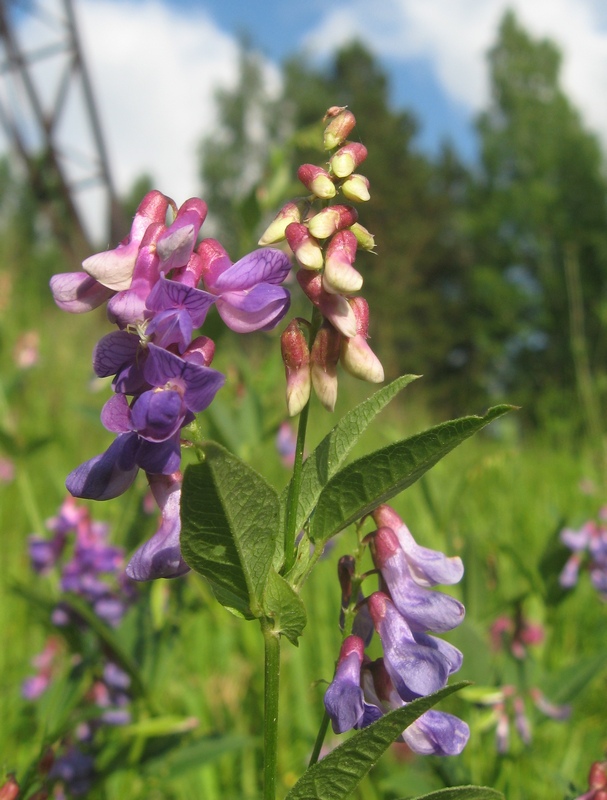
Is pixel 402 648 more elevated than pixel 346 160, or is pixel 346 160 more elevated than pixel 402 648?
pixel 346 160

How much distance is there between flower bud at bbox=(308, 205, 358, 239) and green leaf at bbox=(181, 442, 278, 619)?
235 millimetres

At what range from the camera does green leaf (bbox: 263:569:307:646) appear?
0.71 m

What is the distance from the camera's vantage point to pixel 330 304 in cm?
73

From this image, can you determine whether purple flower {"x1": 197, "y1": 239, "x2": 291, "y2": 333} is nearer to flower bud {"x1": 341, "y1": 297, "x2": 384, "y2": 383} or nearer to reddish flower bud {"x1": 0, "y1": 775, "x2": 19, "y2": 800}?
flower bud {"x1": 341, "y1": 297, "x2": 384, "y2": 383}

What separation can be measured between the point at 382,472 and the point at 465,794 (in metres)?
0.28

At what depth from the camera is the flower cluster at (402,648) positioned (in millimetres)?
708

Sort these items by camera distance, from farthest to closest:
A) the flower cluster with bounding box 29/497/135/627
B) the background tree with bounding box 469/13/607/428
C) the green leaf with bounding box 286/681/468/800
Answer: the background tree with bounding box 469/13/607/428 → the flower cluster with bounding box 29/497/135/627 → the green leaf with bounding box 286/681/468/800

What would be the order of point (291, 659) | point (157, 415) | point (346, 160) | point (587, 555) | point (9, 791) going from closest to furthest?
point (157, 415)
point (346, 160)
point (9, 791)
point (587, 555)
point (291, 659)

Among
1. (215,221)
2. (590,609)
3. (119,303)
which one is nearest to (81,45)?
(590,609)

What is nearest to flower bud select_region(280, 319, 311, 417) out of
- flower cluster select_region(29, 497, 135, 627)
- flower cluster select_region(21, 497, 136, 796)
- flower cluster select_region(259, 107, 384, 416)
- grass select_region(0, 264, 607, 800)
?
flower cluster select_region(259, 107, 384, 416)

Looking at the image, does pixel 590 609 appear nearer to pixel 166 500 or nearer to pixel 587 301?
pixel 166 500

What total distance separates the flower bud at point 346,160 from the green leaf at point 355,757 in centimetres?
47

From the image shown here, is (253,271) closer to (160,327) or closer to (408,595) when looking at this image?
(160,327)

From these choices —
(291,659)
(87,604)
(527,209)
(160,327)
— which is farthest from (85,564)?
(527,209)
